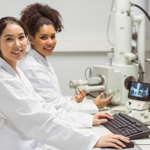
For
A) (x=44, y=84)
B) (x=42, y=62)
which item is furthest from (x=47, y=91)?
(x=42, y=62)

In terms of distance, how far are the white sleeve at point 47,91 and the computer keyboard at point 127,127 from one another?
0.82ft

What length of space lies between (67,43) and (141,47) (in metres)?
0.92

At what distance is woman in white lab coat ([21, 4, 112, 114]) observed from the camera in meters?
1.35

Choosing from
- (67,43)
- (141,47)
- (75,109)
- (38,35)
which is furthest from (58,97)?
(67,43)

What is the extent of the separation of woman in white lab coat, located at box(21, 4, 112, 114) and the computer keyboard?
25cm

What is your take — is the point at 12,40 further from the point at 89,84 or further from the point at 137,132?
the point at 89,84

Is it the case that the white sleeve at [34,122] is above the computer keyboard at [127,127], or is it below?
above

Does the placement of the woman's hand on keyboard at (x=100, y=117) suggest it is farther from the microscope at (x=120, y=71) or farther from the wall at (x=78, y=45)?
the wall at (x=78, y=45)

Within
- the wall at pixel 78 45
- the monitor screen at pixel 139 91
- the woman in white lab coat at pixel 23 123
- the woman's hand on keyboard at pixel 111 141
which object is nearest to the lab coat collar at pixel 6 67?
the woman in white lab coat at pixel 23 123

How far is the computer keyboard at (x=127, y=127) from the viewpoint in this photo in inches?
40.0

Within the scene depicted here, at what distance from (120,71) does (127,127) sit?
61 cm

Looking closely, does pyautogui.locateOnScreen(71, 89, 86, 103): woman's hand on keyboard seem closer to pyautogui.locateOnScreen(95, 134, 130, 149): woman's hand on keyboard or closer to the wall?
pyautogui.locateOnScreen(95, 134, 130, 149): woman's hand on keyboard

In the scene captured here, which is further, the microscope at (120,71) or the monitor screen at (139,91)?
the microscope at (120,71)

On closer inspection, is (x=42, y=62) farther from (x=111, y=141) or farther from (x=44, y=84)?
(x=111, y=141)
